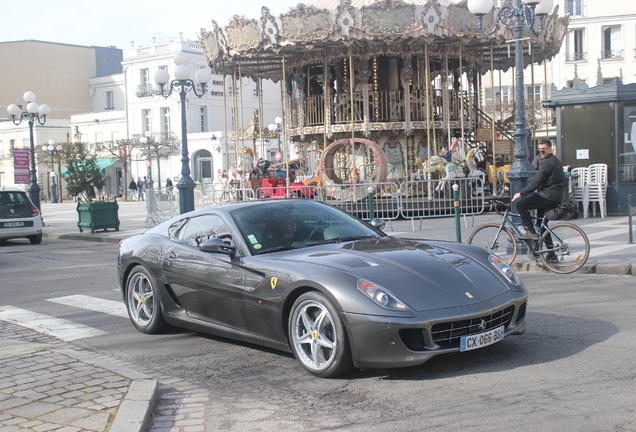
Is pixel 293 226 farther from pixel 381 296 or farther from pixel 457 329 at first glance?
pixel 457 329

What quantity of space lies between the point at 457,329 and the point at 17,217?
57.2ft

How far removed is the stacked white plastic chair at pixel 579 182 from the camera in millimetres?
19297

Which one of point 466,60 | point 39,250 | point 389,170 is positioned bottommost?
point 39,250

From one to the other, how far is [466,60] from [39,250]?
51.7 ft

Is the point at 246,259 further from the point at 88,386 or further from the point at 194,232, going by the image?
the point at 88,386

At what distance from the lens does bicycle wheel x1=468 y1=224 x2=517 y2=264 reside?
11242mm

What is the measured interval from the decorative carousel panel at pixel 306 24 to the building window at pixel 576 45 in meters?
34.0

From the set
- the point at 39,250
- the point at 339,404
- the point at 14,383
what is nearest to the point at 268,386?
the point at 339,404

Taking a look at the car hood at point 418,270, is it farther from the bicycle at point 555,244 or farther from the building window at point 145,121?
the building window at point 145,121

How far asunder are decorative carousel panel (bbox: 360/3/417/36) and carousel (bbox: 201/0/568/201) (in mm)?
29

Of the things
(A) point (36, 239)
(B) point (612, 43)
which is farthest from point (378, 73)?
(B) point (612, 43)

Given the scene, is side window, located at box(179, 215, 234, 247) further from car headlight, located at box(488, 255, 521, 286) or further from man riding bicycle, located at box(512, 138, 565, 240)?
man riding bicycle, located at box(512, 138, 565, 240)

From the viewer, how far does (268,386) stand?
A: 550 centimetres

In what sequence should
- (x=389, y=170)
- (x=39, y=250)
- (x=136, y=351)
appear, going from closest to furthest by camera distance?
1. (x=136, y=351)
2. (x=39, y=250)
3. (x=389, y=170)
